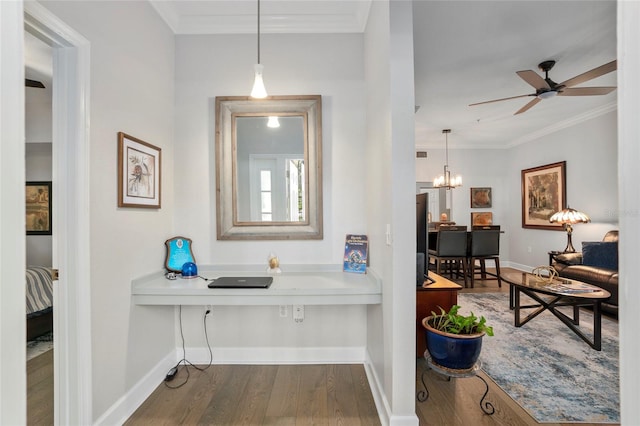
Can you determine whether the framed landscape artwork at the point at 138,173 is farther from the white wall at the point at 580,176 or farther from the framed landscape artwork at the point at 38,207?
the white wall at the point at 580,176

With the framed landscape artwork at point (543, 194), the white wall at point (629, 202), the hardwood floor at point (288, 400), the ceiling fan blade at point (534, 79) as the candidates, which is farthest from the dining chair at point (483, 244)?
the white wall at point (629, 202)

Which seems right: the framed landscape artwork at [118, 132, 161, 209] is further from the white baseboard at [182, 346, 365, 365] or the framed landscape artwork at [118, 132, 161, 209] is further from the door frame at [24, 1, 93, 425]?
the white baseboard at [182, 346, 365, 365]

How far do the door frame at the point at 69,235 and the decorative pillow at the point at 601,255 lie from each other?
16.4ft

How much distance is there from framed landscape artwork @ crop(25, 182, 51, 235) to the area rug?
17.4 ft

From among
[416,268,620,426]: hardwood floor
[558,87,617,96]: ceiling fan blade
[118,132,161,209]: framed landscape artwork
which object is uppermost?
[558,87,617,96]: ceiling fan blade

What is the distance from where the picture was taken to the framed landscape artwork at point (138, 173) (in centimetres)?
179

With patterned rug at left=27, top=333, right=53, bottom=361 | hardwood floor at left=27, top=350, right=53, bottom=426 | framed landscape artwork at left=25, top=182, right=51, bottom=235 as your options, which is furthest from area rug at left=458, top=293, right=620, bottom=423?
framed landscape artwork at left=25, top=182, right=51, bottom=235

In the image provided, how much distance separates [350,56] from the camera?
2.40 metres

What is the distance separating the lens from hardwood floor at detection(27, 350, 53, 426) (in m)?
1.82

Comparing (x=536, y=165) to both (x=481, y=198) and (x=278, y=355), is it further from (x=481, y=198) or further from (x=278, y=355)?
(x=278, y=355)

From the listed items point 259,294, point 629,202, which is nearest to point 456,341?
point 259,294
